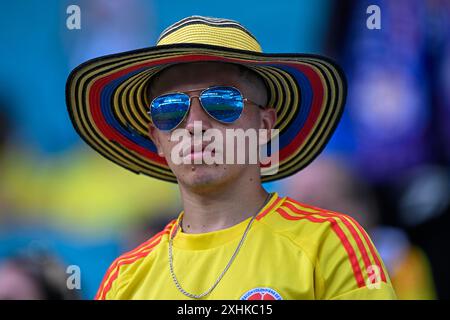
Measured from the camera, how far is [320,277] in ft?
6.53

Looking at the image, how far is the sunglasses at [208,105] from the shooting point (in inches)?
86.0

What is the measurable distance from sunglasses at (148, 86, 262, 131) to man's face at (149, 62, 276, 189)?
0.01 m

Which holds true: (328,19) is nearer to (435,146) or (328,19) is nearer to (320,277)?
(435,146)

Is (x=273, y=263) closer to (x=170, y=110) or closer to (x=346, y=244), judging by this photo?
(x=346, y=244)

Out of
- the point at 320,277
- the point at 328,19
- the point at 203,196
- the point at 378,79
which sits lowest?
the point at 320,277

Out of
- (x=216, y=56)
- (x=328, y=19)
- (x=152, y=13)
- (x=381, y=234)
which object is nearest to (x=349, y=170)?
(x=381, y=234)

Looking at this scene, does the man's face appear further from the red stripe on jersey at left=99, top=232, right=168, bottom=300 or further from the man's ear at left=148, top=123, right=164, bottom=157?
the red stripe on jersey at left=99, top=232, right=168, bottom=300

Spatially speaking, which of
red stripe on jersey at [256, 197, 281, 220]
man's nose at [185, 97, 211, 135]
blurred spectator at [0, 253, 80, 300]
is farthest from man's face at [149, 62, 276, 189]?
blurred spectator at [0, 253, 80, 300]

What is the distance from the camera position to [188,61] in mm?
2230

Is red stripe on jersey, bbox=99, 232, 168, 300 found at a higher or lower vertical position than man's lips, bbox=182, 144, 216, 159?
lower

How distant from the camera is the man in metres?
2.02

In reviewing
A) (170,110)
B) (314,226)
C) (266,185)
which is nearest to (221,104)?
(170,110)

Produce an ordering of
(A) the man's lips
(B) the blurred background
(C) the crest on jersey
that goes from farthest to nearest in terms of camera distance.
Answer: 1. (B) the blurred background
2. (A) the man's lips
3. (C) the crest on jersey
